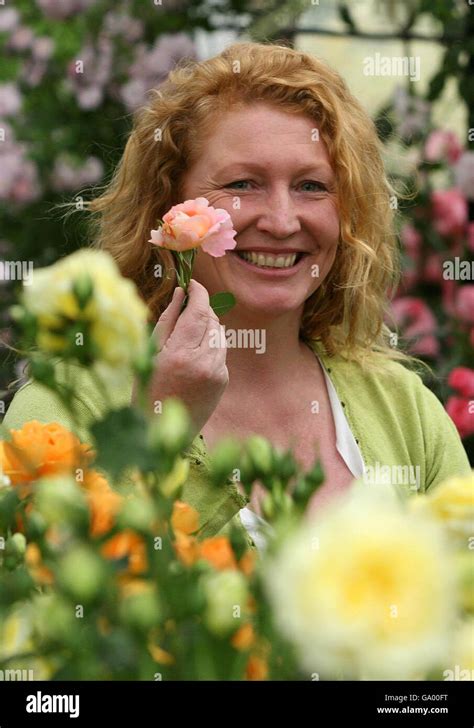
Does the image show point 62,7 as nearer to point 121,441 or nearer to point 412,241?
point 412,241

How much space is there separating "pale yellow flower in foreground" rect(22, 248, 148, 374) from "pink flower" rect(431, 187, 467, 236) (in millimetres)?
2143

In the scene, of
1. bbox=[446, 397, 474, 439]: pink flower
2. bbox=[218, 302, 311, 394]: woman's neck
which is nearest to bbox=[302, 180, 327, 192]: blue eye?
bbox=[218, 302, 311, 394]: woman's neck

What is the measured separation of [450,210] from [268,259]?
1.26 metres

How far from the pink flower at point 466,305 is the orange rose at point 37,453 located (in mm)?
1912

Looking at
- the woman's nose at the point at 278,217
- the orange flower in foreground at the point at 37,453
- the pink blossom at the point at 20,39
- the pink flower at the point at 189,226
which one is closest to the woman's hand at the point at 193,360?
the pink flower at the point at 189,226

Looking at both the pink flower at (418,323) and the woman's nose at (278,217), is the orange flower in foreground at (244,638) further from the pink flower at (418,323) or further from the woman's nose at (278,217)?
the pink flower at (418,323)

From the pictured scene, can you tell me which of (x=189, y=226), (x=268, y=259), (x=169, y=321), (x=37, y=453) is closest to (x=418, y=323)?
(x=268, y=259)

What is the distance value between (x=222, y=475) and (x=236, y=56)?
1.06 m

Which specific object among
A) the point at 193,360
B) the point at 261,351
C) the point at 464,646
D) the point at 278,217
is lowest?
the point at 464,646

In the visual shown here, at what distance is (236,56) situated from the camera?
4.54 feet

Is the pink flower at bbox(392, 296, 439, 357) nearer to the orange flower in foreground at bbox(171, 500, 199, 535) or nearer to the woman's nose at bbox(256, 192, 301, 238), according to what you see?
the woman's nose at bbox(256, 192, 301, 238)

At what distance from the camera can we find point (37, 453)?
0.47 m

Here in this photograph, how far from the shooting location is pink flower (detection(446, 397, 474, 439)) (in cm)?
199

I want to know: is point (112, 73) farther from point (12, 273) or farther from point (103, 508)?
→ point (103, 508)
